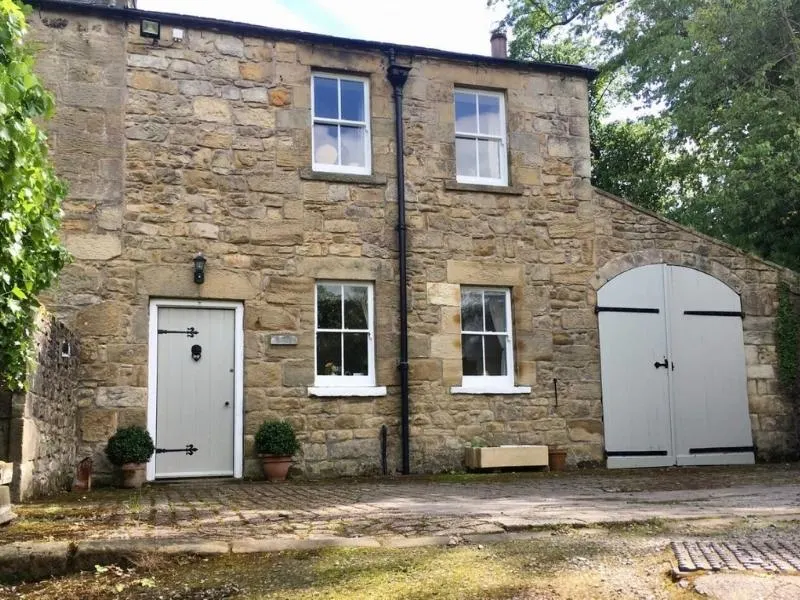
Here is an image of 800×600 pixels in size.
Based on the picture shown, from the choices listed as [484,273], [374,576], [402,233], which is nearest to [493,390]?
[484,273]

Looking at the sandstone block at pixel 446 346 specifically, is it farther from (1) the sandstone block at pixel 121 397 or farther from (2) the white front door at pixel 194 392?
(1) the sandstone block at pixel 121 397

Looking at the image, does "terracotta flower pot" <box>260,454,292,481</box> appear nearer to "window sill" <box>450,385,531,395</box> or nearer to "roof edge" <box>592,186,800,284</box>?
"window sill" <box>450,385,531,395</box>

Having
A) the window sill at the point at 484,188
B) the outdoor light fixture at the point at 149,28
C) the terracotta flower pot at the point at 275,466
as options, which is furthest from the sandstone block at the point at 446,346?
the outdoor light fixture at the point at 149,28

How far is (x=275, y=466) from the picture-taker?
948cm

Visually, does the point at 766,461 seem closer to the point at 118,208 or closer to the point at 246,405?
the point at 246,405

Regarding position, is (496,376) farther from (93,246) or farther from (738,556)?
(738,556)

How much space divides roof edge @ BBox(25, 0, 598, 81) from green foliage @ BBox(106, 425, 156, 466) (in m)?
4.87

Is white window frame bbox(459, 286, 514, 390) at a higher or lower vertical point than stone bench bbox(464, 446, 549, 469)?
higher

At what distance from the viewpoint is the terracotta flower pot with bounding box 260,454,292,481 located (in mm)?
9461

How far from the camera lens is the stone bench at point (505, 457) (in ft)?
33.0

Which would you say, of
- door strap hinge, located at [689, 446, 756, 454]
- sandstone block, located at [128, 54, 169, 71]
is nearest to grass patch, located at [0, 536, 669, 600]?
sandstone block, located at [128, 54, 169, 71]

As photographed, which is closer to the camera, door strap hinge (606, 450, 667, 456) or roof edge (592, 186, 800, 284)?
door strap hinge (606, 450, 667, 456)

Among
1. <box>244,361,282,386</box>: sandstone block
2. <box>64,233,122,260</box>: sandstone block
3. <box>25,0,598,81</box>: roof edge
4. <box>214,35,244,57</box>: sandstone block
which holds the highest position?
<box>25,0,598,81</box>: roof edge

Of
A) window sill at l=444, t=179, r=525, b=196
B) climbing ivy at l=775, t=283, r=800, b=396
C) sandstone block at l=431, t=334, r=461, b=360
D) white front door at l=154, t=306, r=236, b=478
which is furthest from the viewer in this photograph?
climbing ivy at l=775, t=283, r=800, b=396
